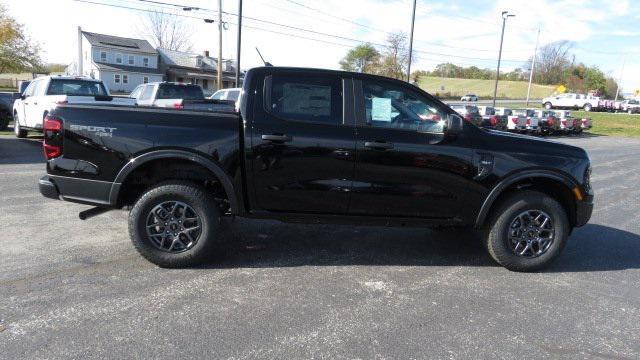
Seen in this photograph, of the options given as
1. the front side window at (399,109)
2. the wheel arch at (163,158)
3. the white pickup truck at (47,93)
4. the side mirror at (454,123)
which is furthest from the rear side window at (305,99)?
the white pickup truck at (47,93)

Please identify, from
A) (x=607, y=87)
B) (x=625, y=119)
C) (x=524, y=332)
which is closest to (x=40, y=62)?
(x=625, y=119)

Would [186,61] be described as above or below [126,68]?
above

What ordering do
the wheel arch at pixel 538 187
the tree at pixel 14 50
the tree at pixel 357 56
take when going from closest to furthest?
the wheel arch at pixel 538 187, the tree at pixel 14 50, the tree at pixel 357 56

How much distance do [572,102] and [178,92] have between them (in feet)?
172

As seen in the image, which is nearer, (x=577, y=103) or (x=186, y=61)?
(x=577, y=103)

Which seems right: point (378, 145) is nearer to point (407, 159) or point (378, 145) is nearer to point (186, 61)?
point (407, 159)

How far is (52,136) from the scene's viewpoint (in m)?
4.35

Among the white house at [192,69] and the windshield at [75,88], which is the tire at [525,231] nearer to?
the windshield at [75,88]

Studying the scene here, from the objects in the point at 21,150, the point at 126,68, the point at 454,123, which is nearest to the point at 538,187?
the point at 454,123

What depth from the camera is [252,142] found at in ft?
14.4

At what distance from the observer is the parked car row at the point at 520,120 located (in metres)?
22.9

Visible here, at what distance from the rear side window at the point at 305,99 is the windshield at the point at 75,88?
9635 millimetres

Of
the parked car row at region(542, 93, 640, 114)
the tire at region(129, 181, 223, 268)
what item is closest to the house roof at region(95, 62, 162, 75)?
the parked car row at region(542, 93, 640, 114)

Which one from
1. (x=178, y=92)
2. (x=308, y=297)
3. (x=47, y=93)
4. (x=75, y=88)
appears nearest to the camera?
(x=308, y=297)
